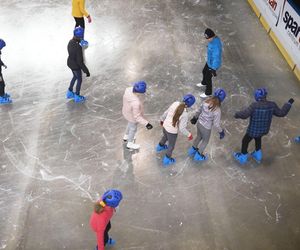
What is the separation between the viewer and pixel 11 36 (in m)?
11.2

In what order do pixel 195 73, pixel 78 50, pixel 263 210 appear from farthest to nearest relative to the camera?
1. pixel 195 73
2. pixel 78 50
3. pixel 263 210

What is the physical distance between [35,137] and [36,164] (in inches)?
30.2

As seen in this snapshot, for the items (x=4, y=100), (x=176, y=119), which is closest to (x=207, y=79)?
(x=176, y=119)

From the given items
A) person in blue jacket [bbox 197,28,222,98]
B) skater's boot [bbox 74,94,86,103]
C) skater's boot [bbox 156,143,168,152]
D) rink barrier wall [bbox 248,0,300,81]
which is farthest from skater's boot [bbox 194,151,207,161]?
rink barrier wall [bbox 248,0,300,81]

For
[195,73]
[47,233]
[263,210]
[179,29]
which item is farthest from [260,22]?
[47,233]

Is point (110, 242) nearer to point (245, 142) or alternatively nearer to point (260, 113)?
point (245, 142)

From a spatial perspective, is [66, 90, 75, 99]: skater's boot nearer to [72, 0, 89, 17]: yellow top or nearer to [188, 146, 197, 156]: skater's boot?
[72, 0, 89, 17]: yellow top

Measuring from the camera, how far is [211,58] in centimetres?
845

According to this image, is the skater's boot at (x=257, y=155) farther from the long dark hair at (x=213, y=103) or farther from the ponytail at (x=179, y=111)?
the ponytail at (x=179, y=111)

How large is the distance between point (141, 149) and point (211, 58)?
2.50 metres

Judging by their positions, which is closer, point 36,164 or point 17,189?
point 17,189

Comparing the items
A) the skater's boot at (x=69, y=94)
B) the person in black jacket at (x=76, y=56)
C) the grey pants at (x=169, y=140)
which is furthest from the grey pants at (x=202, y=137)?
the skater's boot at (x=69, y=94)

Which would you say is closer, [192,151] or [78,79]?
[192,151]

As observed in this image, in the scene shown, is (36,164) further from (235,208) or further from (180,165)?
(235,208)
